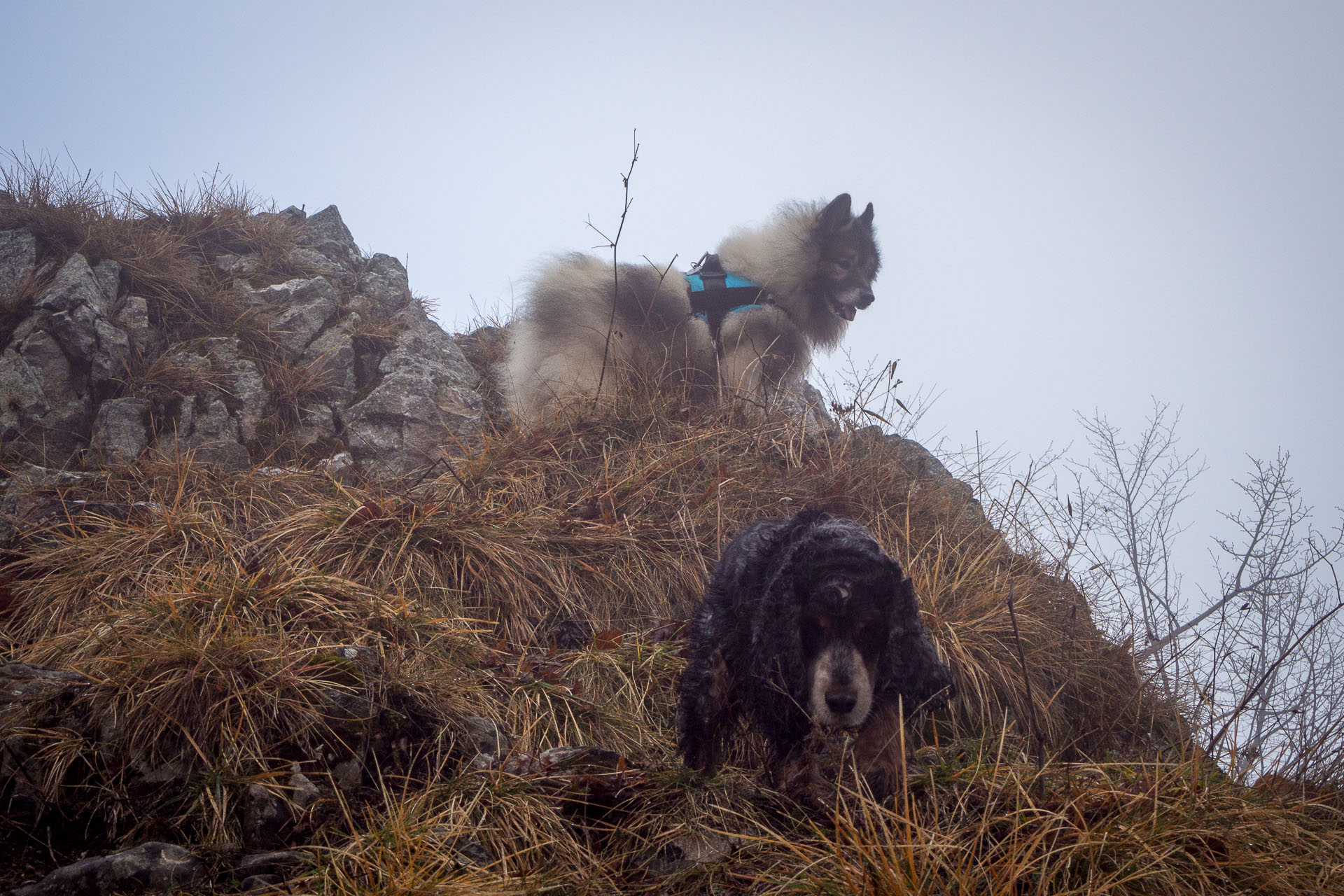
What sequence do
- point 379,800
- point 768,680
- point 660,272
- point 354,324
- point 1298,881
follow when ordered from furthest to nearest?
1. point 354,324
2. point 660,272
3. point 379,800
4. point 768,680
5. point 1298,881

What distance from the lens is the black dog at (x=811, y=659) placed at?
2.05 meters

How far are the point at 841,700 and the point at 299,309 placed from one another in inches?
247

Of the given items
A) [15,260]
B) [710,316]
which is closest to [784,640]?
[710,316]

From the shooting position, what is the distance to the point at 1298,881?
1889 mm

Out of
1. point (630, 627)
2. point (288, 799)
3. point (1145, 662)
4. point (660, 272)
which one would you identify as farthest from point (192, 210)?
point (1145, 662)

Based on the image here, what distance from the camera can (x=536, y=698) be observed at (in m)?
2.96

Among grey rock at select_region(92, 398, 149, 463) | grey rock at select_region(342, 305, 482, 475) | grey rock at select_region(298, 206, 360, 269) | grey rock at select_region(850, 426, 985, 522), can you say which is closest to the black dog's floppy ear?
grey rock at select_region(850, 426, 985, 522)

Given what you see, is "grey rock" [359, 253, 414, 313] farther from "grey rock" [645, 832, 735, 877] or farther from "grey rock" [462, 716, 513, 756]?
A: "grey rock" [645, 832, 735, 877]

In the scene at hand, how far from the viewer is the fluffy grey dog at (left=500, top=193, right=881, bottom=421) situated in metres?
5.71

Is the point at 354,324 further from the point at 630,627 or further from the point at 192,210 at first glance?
the point at 630,627

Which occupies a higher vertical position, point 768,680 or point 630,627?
point 630,627

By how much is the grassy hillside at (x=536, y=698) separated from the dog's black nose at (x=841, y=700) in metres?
0.23

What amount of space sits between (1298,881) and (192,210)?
8.77 m

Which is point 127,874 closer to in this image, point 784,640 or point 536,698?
point 536,698
